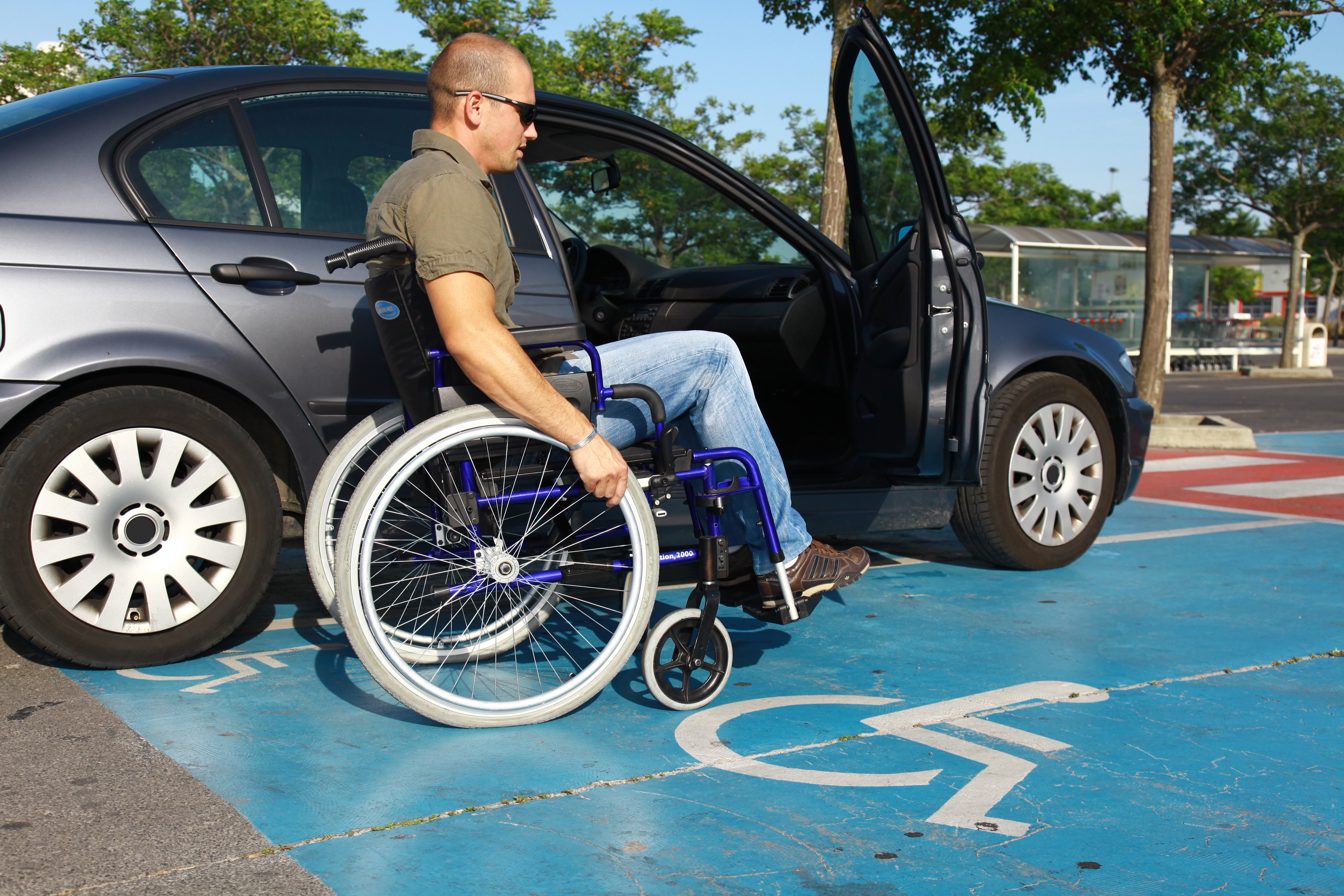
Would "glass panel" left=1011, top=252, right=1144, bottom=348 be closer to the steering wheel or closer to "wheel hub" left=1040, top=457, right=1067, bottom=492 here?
"wheel hub" left=1040, top=457, right=1067, bottom=492

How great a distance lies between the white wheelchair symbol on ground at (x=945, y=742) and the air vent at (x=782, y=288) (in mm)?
1880

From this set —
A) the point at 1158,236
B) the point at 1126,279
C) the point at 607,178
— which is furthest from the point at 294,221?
the point at 1126,279

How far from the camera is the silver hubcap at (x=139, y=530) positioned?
10.2 ft

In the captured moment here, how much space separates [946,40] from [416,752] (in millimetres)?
10167

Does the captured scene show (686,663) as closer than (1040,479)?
Yes

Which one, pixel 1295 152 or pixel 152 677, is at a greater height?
pixel 1295 152

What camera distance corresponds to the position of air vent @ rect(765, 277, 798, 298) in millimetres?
4602

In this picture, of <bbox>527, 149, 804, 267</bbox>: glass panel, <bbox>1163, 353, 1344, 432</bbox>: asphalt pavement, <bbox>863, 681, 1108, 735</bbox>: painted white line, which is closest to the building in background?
<bbox>1163, 353, 1344, 432</bbox>: asphalt pavement

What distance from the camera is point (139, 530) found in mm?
3189

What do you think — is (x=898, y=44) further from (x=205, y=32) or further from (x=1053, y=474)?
(x=205, y=32)

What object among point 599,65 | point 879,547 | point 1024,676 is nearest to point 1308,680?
point 1024,676

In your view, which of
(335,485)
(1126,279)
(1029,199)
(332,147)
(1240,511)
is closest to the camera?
(335,485)

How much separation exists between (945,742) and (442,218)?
1672 millimetres

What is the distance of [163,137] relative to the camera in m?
3.41
